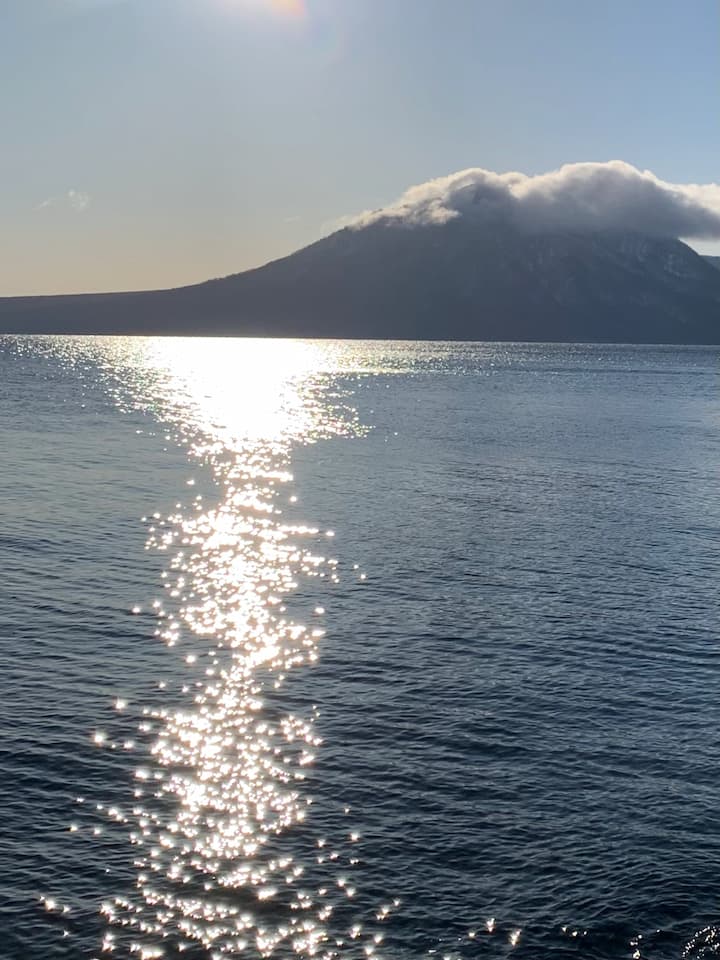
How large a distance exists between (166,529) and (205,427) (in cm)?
9512

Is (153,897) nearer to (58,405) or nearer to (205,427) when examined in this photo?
(205,427)

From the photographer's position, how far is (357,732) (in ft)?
134

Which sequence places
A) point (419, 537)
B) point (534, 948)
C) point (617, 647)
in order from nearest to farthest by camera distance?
1. point (534, 948)
2. point (617, 647)
3. point (419, 537)

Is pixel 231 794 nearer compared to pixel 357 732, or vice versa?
pixel 231 794

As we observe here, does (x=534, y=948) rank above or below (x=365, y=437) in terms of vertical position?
below

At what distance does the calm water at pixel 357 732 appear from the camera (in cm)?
2894

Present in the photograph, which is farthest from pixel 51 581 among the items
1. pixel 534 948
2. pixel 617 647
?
pixel 534 948

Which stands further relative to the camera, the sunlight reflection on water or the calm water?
the calm water

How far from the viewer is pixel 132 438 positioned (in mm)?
145000

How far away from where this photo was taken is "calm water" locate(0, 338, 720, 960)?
2894 centimetres

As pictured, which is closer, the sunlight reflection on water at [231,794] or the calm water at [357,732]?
the sunlight reflection on water at [231,794]

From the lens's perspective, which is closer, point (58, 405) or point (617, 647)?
point (617, 647)

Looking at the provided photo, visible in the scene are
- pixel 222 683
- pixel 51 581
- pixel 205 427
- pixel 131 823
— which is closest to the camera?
pixel 131 823

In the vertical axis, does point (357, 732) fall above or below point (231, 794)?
above
